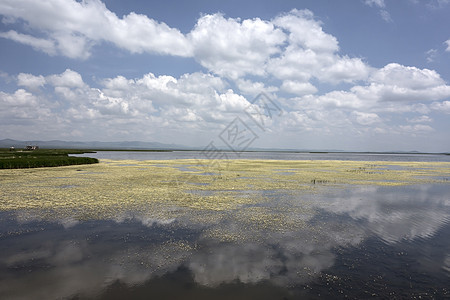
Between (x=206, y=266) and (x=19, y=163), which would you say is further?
(x=19, y=163)

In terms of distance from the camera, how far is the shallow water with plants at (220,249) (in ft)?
25.2

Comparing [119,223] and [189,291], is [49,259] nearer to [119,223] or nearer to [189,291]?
[119,223]

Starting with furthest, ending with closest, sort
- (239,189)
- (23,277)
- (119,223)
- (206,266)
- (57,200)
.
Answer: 1. (239,189)
2. (57,200)
3. (119,223)
4. (206,266)
5. (23,277)

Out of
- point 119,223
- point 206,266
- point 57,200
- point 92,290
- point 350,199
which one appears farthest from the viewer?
point 350,199

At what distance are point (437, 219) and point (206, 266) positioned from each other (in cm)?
1480

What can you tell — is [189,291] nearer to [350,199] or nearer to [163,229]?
[163,229]

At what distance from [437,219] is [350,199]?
5.95 meters

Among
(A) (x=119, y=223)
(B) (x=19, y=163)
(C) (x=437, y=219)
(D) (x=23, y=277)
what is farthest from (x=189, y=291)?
(B) (x=19, y=163)

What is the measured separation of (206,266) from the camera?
A: 9.01 metres

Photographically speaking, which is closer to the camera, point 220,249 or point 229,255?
point 229,255

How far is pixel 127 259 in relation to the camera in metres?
9.52

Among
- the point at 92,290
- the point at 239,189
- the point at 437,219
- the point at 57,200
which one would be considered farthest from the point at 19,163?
the point at 437,219

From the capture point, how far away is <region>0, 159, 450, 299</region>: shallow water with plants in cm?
768

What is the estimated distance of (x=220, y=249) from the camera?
1047 centimetres
